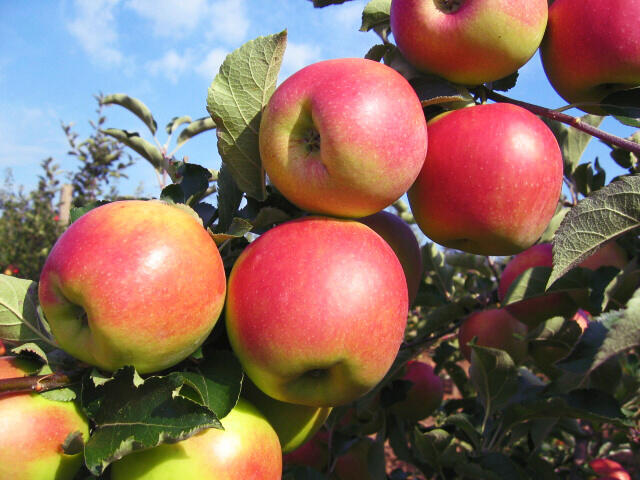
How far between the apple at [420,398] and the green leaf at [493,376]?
1.49ft

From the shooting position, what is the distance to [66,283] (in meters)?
0.74

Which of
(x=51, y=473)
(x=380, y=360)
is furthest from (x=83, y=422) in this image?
(x=380, y=360)

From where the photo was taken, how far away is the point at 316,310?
76cm

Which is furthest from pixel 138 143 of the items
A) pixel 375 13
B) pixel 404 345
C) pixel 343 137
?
pixel 343 137

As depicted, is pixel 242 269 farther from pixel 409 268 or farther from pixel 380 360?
pixel 409 268

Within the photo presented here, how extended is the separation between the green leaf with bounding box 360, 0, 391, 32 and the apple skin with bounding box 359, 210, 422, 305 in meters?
0.46

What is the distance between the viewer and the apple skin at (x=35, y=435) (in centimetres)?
75

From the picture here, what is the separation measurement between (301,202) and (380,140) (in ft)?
0.57

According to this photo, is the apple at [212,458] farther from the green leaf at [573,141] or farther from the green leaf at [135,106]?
the green leaf at [135,106]

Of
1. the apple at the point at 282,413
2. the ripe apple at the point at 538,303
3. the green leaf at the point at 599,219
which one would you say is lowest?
the ripe apple at the point at 538,303

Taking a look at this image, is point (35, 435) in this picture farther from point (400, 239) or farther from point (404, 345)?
point (404, 345)

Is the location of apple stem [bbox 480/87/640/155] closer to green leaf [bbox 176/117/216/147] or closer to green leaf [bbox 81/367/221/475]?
green leaf [bbox 81/367/221/475]

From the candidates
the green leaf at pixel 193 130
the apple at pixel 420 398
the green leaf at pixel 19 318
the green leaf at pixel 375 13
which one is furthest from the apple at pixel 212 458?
the green leaf at pixel 193 130

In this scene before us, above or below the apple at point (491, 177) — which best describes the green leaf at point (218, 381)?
below
